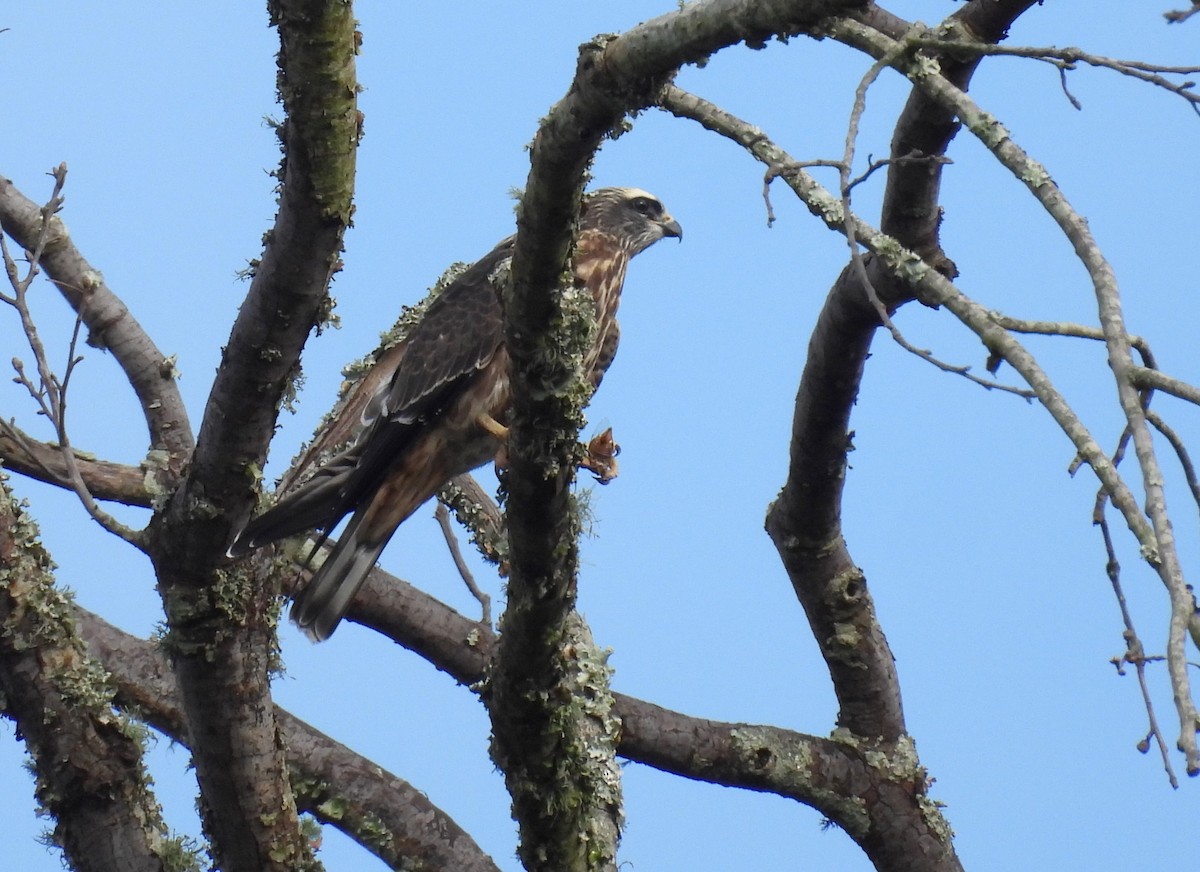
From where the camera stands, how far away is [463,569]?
15.7ft

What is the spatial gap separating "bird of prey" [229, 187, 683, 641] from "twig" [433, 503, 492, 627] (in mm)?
180

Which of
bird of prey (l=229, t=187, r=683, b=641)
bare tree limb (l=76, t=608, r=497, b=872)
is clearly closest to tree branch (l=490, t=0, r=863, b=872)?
bare tree limb (l=76, t=608, r=497, b=872)

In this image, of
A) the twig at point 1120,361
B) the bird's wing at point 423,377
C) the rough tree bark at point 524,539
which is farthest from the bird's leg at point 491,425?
Result: the twig at point 1120,361

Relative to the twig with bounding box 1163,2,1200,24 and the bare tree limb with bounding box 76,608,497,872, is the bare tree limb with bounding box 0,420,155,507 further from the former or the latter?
the twig with bounding box 1163,2,1200,24

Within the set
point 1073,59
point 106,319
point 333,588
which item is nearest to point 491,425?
point 333,588

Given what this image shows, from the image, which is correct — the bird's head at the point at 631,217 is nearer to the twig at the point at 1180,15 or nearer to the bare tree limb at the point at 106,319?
the bare tree limb at the point at 106,319

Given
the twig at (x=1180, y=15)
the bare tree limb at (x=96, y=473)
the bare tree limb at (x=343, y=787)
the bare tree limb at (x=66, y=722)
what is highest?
the bare tree limb at (x=96, y=473)

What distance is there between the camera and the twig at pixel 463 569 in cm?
473

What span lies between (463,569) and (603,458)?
3.18 feet

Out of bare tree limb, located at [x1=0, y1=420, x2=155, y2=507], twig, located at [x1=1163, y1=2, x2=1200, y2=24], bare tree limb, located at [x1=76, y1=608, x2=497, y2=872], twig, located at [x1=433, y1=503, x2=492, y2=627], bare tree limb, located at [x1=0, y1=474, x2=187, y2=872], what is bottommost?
bare tree limb, located at [x1=0, y1=474, x2=187, y2=872]

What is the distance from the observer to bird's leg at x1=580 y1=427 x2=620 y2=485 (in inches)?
157

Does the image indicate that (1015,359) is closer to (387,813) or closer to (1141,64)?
(1141,64)

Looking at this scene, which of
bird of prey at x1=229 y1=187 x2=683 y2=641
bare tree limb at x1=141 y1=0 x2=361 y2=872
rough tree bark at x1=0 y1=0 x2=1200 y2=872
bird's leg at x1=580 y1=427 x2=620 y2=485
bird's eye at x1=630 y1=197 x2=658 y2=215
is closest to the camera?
rough tree bark at x1=0 y1=0 x2=1200 y2=872

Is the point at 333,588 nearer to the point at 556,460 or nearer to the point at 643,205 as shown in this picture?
the point at 556,460
